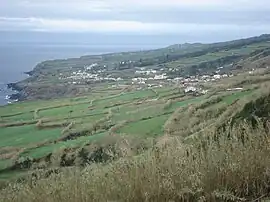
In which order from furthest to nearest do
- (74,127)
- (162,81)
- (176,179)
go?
(162,81) → (74,127) → (176,179)

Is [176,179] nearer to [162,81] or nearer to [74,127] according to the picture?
[74,127]

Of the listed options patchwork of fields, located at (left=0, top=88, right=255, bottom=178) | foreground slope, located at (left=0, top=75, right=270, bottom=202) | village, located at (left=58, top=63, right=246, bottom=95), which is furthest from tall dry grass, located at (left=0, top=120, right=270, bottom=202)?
village, located at (left=58, top=63, right=246, bottom=95)

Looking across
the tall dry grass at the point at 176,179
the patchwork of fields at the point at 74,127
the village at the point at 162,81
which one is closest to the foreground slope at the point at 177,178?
the tall dry grass at the point at 176,179

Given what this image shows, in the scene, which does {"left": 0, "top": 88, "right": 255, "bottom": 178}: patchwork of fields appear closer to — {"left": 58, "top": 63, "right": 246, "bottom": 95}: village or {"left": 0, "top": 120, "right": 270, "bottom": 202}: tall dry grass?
{"left": 58, "top": 63, "right": 246, "bottom": 95}: village

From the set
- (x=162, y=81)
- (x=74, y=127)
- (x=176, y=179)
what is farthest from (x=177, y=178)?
(x=162, y=81)

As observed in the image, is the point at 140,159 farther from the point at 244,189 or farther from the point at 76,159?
the point at 76,159

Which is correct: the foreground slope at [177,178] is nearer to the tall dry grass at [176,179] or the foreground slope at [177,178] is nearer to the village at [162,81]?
the tall dry grass at [176,179]

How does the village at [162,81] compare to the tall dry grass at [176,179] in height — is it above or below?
below

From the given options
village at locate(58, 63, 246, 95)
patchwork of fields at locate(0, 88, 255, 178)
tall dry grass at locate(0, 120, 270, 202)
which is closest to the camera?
tall dry grass at locate(0, 120, 270, 202)
